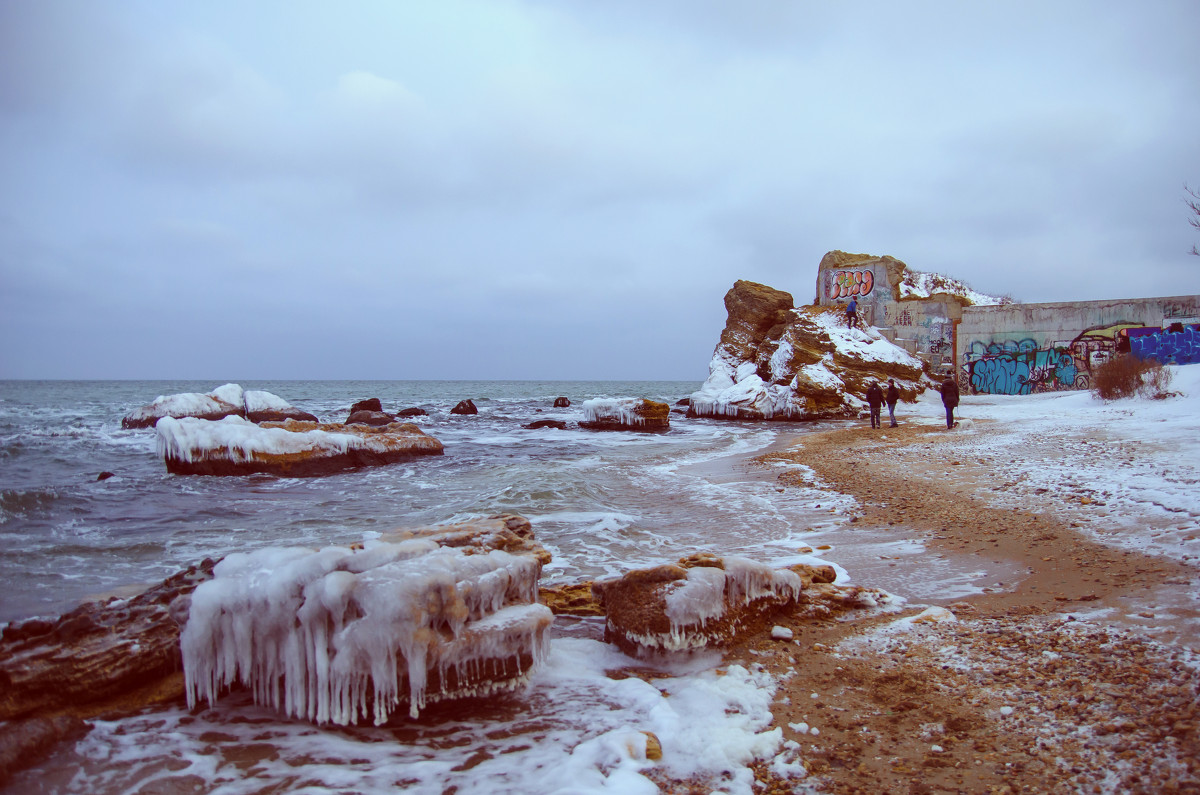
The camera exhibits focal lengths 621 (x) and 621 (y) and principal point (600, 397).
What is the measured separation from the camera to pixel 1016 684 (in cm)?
316

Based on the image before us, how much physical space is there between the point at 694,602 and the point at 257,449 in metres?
11.7

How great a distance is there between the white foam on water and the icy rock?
0.36m

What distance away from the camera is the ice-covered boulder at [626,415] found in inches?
930

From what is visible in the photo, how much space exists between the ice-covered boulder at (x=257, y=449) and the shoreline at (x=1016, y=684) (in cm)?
1161

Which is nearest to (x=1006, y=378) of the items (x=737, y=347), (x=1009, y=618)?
(x=737, y=347)

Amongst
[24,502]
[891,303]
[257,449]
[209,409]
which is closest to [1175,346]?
[891,303]

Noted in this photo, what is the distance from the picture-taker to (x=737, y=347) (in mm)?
35500

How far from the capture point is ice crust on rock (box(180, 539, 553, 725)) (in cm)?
327

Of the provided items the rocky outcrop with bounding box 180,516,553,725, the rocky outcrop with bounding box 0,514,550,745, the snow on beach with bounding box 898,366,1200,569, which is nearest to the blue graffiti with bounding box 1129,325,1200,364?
the snow on beach with bounding box 898,366,1200,569

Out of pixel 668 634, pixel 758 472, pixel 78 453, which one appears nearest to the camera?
pixel 668 634

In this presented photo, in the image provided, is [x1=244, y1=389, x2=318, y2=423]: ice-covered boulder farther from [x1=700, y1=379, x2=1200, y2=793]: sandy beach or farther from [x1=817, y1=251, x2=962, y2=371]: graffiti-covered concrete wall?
[x1=817, y1=251, x2=962, y2=371]: graffiti-covered concrete wall

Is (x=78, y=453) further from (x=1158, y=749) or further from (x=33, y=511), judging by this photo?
(x=1158, y=749)

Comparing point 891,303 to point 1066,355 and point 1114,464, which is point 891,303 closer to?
point 1066,355

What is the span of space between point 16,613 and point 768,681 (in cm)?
596
